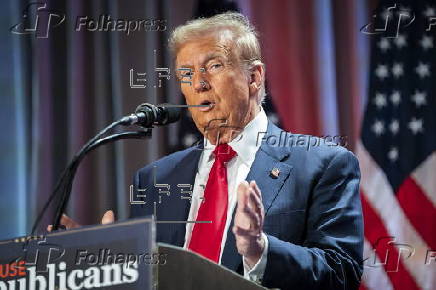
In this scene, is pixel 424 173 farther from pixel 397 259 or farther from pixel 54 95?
pixel 54 95

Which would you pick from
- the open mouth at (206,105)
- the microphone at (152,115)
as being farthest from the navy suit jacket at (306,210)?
the microphone at (152,115)

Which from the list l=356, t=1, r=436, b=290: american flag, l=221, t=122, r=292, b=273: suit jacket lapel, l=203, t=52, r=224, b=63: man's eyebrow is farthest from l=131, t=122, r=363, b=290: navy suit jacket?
l=356, t=1, r=436, b=290: american flag

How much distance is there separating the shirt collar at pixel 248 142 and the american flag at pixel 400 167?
569mm

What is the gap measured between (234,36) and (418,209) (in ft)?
3.28

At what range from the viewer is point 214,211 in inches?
81.4

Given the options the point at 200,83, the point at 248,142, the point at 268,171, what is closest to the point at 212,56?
the point at 200,83

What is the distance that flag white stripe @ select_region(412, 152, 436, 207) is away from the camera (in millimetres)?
2686

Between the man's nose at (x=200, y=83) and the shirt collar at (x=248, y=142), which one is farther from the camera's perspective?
the man's nose at (x=200, y=83)

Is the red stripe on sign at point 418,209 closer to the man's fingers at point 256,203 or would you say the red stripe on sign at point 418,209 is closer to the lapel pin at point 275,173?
the lapel pin at point 275,173

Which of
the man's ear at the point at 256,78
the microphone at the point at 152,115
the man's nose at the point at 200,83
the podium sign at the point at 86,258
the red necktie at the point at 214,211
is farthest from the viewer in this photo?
the man's ear at the point at 256,78

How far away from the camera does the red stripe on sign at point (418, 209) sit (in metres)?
2.65

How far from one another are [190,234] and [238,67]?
0.64 metres

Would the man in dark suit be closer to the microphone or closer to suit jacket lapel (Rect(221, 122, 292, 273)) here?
suit jacket lapel (Rect(221, 122, 292, 273))

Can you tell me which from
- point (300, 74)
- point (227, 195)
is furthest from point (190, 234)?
point (300, 74)
